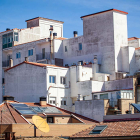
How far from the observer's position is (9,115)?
4844 centimetres

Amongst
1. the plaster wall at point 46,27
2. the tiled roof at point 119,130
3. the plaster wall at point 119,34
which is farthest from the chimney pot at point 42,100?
the plaster wall at point 46,27

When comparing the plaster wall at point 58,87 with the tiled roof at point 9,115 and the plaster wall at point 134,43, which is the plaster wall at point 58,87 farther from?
the plaster wall at point 134,43

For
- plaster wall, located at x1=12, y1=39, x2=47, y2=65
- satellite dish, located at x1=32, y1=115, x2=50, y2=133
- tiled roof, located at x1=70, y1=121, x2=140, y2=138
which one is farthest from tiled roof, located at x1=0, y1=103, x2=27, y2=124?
plaster wall, located at x1=12, y1=39, x2=47, y2=65

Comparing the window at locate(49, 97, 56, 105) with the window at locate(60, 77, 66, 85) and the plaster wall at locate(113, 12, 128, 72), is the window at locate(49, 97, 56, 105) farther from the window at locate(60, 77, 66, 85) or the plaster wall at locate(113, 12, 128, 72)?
the plaster wall at locate(113, 12, 128, 72)

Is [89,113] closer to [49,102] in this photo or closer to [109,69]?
[49,102]

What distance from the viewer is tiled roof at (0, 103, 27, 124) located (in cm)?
4722

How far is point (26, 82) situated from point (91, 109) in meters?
11.6

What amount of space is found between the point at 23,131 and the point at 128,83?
1939 cm

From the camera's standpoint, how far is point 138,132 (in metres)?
33.1

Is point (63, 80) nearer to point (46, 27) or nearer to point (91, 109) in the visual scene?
point (91, 109)

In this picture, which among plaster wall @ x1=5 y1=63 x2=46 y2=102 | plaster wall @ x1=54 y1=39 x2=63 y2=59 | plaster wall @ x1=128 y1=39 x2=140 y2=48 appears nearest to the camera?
plaster wall @ x1=5 y1=63 x2=46 y2=102

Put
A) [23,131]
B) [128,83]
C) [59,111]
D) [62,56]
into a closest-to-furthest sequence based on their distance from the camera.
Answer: [23,131] < [59,111] < [128,83] < [62,56]

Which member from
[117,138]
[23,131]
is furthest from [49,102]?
[117,138]

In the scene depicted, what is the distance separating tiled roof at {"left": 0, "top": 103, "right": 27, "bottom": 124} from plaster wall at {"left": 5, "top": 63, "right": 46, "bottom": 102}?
11068 mm
